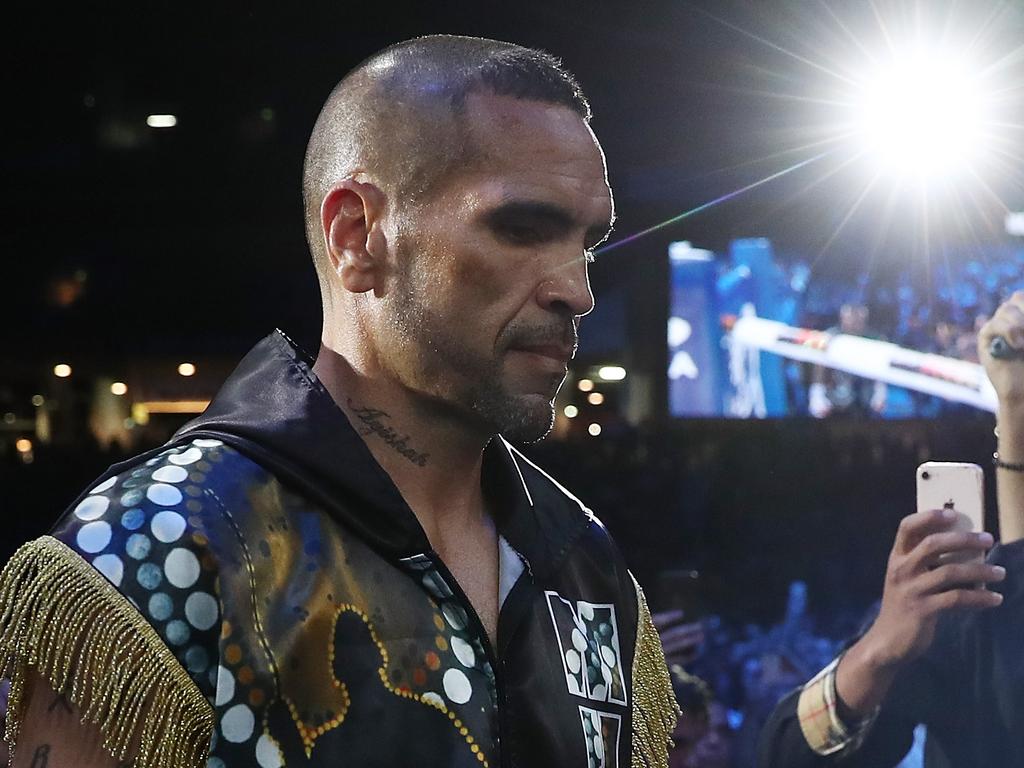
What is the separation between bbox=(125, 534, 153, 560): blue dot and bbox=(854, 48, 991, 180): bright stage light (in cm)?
297

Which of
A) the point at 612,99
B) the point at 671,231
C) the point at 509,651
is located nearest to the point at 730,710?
the point at 671,231

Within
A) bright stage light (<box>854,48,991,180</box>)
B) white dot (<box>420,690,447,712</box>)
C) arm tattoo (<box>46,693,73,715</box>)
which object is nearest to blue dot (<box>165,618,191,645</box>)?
arm tattoo (<box>46,693,73,715</box>)

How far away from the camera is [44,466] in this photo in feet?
13.8

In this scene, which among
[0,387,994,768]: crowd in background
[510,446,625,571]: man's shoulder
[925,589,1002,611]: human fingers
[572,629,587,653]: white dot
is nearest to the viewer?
[572,629,587,653]: white dot

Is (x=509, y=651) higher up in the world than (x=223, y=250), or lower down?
lower down

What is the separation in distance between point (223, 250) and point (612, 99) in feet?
5.14

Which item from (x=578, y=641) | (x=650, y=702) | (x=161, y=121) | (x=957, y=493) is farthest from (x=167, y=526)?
(x=161, y=121)

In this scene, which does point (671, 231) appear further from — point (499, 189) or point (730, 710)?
point (499, 189)

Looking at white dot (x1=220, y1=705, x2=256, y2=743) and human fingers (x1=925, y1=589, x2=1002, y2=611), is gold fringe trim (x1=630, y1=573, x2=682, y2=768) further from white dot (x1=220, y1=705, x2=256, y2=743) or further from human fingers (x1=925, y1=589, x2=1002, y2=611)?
human fingers (x1=925, y1=589, x2=1002, y2=611)

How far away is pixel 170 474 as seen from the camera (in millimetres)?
1098

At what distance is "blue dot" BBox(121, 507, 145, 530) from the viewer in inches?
40.9

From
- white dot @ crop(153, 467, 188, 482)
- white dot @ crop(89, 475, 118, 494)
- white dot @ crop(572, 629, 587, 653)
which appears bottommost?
white dot @ crop(572, 629, 587, 653)

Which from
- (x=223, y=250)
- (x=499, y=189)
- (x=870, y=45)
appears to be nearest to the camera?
(x=499, y=189)

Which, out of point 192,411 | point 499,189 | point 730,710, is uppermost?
point 192,411
